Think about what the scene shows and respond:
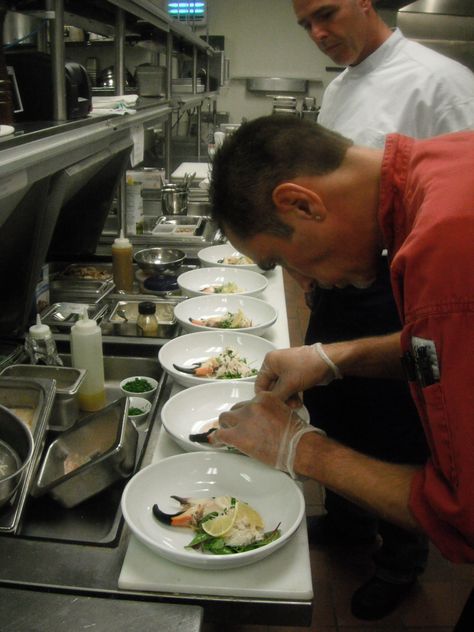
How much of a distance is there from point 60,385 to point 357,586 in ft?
4.60

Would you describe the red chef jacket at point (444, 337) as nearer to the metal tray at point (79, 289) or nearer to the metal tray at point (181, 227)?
the metal tray at point (79, 289)

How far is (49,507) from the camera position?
3.70ft

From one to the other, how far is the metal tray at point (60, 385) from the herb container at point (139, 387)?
0.17 m

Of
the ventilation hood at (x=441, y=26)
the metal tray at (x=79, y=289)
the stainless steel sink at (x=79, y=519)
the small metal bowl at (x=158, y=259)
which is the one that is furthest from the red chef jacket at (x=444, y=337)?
the ventilation hood at (x=441, y=26)

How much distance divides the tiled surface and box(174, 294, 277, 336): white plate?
978 millimetres

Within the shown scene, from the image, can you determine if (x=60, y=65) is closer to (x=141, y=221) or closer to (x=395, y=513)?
(x=395, y=513)

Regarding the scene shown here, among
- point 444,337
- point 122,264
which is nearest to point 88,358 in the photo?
point 122,264

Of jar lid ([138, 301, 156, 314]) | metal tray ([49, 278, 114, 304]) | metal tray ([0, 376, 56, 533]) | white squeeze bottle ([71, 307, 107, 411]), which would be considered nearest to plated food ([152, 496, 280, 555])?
metal tray ([0, 376, 56, 533])

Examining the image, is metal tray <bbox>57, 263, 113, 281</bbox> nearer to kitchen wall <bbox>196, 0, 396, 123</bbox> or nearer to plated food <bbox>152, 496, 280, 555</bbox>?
plated food <bbox>152, 496, 280, 555</bbox>

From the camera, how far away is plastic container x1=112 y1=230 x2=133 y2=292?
7.43ft

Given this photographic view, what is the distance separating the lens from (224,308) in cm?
214

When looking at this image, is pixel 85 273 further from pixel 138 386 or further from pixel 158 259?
pixel 138 386

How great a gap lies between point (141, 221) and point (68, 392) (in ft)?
5.78

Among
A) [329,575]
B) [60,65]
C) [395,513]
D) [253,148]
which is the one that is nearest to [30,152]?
[253,148]
